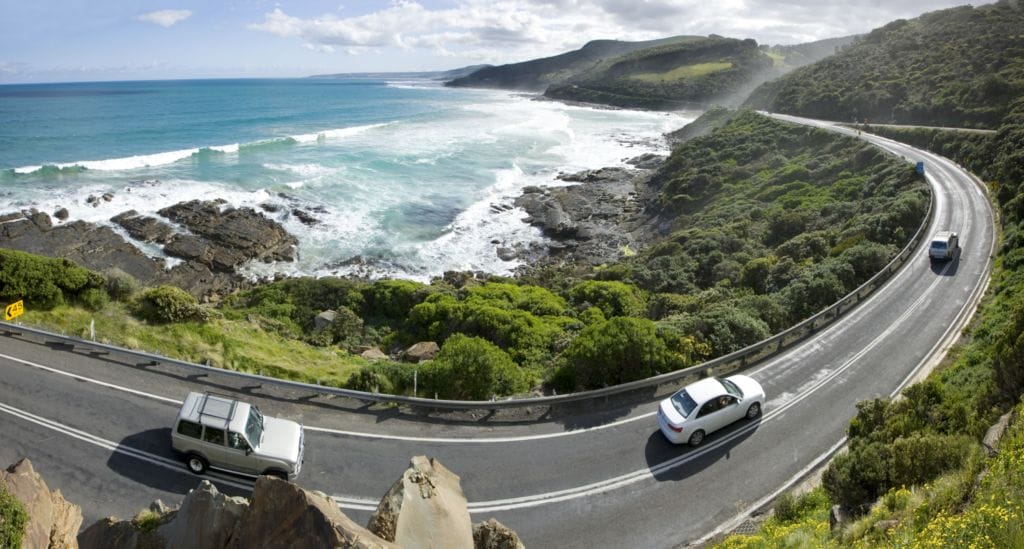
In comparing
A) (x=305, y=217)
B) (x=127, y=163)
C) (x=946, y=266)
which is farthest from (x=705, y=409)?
(x=127, y=163)

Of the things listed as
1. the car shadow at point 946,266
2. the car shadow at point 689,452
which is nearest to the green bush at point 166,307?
the car shadow at point 689,452

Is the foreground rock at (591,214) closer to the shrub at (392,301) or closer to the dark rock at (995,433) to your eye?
the shrub at (392,301)

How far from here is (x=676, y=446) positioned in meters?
13.4

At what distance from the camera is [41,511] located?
7.86 m

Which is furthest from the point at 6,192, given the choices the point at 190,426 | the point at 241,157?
the point at 190,426

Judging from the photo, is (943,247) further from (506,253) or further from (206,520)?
(206,520)

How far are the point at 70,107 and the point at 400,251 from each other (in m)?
115

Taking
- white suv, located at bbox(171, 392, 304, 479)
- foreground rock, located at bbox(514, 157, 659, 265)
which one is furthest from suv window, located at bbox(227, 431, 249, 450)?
foreground rock, located at bbox(514, 157, 659, 265)

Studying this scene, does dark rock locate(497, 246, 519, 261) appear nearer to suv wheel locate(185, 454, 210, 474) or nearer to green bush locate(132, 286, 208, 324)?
green bush locate(132, 286, 208, 324)

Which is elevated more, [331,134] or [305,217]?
[331,134]

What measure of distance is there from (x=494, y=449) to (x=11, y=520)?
8652 millimetres

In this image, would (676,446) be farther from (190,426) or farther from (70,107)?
(70,107)

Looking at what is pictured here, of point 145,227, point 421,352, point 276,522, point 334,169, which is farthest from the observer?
point 334,169

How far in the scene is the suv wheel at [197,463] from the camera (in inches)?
461
